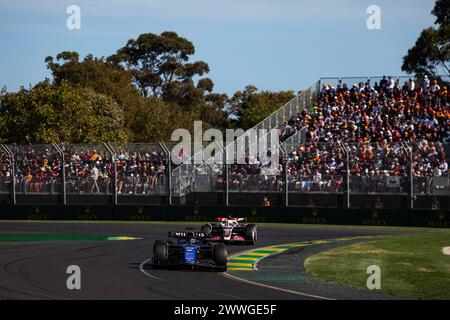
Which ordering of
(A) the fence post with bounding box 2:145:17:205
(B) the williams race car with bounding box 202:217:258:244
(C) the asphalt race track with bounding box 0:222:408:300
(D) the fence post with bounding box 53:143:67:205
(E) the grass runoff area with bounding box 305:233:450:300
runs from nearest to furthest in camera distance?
(C) the asphalt race track with bounding box 0:222:408:300
(E) the grass runoff area with bounding box 305:233:450:300
(B) the williams race car with bounding box 202:217:258:244
(D) the fence post with bounding box 53:143:67:205
(A) the fence post with bounding box 2:145:17:205

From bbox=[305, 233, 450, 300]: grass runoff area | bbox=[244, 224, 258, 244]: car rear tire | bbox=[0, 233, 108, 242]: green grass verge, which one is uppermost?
bbox=[244, 224, 258, 244]: car rear tire

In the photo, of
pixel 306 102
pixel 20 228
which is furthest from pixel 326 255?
pixel 306 102

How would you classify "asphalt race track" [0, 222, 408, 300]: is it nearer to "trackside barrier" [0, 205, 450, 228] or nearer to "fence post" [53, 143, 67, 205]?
"trackside barrier" [0, 205, 450, 228]

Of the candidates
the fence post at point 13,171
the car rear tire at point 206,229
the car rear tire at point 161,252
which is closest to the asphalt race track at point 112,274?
the car rear tire at point 161,252

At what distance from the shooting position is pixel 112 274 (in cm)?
2025

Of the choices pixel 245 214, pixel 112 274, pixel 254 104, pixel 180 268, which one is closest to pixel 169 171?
pixel 245 214

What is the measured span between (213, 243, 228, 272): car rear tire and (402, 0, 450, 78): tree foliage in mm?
68052

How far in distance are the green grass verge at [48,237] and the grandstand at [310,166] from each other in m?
7.83

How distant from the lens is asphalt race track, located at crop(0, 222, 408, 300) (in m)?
16.9

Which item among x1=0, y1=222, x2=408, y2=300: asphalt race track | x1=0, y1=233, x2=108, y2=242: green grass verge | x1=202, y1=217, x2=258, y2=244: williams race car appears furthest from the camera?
x1=0, y1=233, x2=108, y2=242: green grass verge

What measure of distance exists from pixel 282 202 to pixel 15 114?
29580mm

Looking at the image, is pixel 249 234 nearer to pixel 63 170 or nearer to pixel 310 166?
pixel 310 166

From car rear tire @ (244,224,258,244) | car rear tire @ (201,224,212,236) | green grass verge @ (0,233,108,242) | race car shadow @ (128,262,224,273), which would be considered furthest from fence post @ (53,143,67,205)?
race car shadow @ (128,262,224,273)
